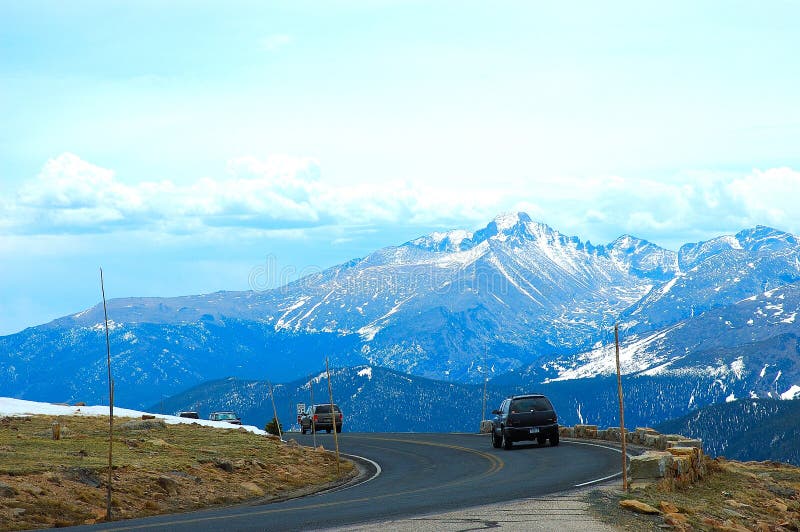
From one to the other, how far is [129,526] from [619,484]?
13336 mm

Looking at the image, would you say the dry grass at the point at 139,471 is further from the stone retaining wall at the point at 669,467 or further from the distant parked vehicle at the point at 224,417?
the distant parked vehicle at the point at 224,417

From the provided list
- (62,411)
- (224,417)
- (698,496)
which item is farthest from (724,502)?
(224,417)

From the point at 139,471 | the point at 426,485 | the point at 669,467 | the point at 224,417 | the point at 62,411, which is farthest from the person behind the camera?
the point at 224,417

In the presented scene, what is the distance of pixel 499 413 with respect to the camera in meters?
44.9

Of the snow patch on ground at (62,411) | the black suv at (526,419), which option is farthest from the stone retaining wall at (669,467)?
the snow patch on ground at (62,411)

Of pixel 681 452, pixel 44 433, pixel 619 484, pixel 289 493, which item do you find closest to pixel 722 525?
pixel 619 484

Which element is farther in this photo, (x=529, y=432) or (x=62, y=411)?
(x=62, y=411)

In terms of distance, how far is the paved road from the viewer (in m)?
21.1

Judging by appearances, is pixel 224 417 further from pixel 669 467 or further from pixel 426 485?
pixel 669 467

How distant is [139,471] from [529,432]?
19387 mm

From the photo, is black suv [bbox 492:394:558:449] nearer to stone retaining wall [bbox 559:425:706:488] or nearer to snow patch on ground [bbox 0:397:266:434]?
stone retaining wall [bbox 559:425:706:488]

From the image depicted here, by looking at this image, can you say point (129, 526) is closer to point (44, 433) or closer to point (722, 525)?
point (722, 525)

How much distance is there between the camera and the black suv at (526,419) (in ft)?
145

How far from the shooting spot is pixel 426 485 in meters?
30.5
